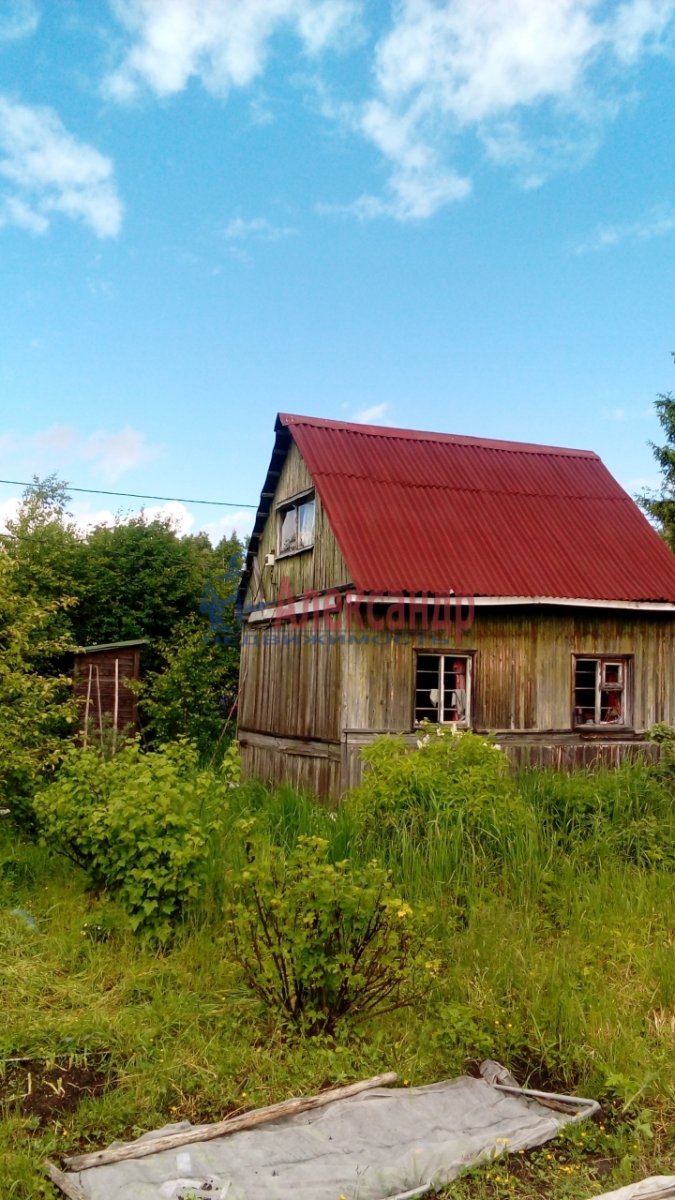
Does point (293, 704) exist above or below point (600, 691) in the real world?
below

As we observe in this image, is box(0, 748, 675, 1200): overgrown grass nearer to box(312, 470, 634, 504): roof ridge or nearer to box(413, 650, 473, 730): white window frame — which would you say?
box(413, 650, 473, 730): white window frame

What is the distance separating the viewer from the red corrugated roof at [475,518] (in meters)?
11.5

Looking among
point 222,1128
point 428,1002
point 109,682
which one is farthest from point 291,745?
point 222,1128

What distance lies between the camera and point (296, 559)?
13.4 meters

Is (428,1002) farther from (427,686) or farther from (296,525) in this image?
(296,525)

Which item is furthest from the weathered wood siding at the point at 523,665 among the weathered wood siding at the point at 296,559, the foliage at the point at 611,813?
the foliage at the point at 611,813

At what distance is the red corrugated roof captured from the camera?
1152 centimetres

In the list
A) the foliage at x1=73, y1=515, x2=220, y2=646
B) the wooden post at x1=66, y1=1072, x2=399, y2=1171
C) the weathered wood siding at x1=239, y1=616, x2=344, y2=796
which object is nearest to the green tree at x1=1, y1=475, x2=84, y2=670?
the foliage at x1=73, y1=515, x2=220, y2=646

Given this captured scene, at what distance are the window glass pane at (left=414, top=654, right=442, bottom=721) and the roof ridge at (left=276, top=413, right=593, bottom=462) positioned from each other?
414 cm

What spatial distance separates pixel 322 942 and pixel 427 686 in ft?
22.4

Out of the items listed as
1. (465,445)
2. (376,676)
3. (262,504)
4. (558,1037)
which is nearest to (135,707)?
(262,504)

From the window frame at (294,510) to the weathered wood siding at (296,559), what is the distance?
0.04m

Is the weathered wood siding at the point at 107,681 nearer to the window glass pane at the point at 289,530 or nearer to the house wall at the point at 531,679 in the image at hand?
the window glass pane at the point at 289,530

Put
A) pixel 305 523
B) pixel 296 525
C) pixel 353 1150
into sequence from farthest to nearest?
1. pixel 296 525
2. pixel 305 523
3. pixel 353 1150
